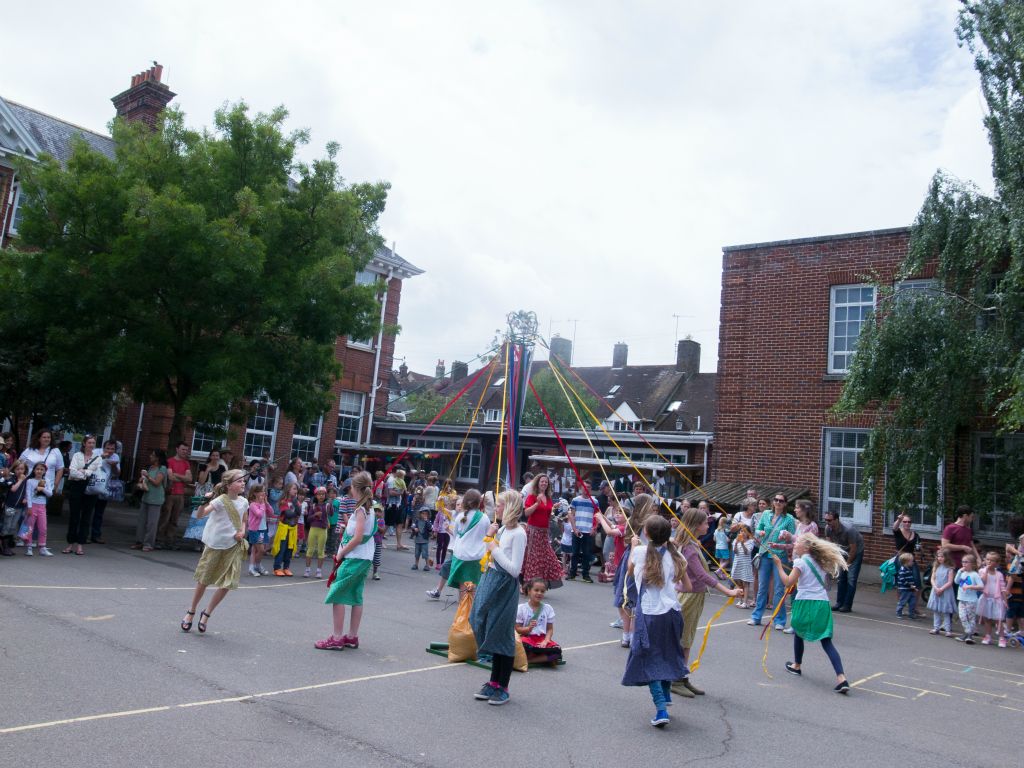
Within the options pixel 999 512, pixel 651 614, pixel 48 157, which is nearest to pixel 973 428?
pixel 999 512

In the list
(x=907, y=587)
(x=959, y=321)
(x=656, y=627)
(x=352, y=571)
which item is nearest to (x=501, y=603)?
(x=656, y=627)

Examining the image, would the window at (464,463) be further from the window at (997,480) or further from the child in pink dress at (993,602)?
the child in pink dress at (993,602)

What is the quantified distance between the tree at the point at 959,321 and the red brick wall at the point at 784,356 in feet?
8.32

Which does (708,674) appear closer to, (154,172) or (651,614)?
(651,614)

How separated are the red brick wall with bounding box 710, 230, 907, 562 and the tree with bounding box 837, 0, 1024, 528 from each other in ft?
8.32

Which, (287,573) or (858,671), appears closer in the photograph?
(858,671)

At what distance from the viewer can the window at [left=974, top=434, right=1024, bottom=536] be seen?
15.0 metres

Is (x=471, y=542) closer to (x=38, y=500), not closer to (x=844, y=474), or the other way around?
(x=38, y=500)

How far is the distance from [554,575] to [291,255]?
321 inches

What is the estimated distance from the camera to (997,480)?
15.7 metres

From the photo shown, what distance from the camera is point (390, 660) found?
7.66m

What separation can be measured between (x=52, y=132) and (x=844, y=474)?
24668 millimetres

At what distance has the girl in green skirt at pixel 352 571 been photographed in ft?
25.4

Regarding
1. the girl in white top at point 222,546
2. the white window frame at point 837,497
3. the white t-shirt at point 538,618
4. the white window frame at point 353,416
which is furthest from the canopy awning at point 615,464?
the girl in white top at point 222,546
